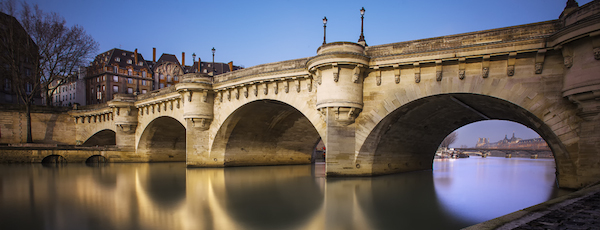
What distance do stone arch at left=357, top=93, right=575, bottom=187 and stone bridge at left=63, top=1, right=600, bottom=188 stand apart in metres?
0.07

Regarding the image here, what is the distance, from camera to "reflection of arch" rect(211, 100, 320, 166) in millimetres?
22812

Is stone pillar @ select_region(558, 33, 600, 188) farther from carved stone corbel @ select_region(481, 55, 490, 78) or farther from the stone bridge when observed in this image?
carved stone corbel @ select_region(481, 55, 490, 78)

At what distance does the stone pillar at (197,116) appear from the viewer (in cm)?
2273

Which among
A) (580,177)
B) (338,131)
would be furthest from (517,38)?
(338,131)

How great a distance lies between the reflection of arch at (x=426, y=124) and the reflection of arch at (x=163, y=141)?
19706 mm

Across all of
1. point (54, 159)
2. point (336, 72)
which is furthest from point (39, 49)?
point (336, 72)

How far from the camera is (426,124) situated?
18656 mm

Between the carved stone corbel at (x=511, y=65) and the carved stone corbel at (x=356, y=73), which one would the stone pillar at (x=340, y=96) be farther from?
the carved stone corbel at (x=511, y=65)

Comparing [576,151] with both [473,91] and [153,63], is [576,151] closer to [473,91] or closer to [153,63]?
[473,91]

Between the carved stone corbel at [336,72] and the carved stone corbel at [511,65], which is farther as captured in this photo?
the carved stone corbel at [336,72]

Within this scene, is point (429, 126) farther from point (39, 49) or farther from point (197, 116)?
point (39, 49)

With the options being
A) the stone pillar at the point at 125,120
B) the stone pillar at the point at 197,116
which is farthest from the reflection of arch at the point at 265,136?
the stone pillar at the point at 125,120

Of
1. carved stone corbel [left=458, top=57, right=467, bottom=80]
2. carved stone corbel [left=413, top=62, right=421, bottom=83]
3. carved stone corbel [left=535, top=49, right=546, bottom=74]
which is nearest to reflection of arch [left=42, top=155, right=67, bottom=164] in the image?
carved stone corbel [left=413, top=62, right=421, bottom=83]

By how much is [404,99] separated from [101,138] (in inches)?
1495
